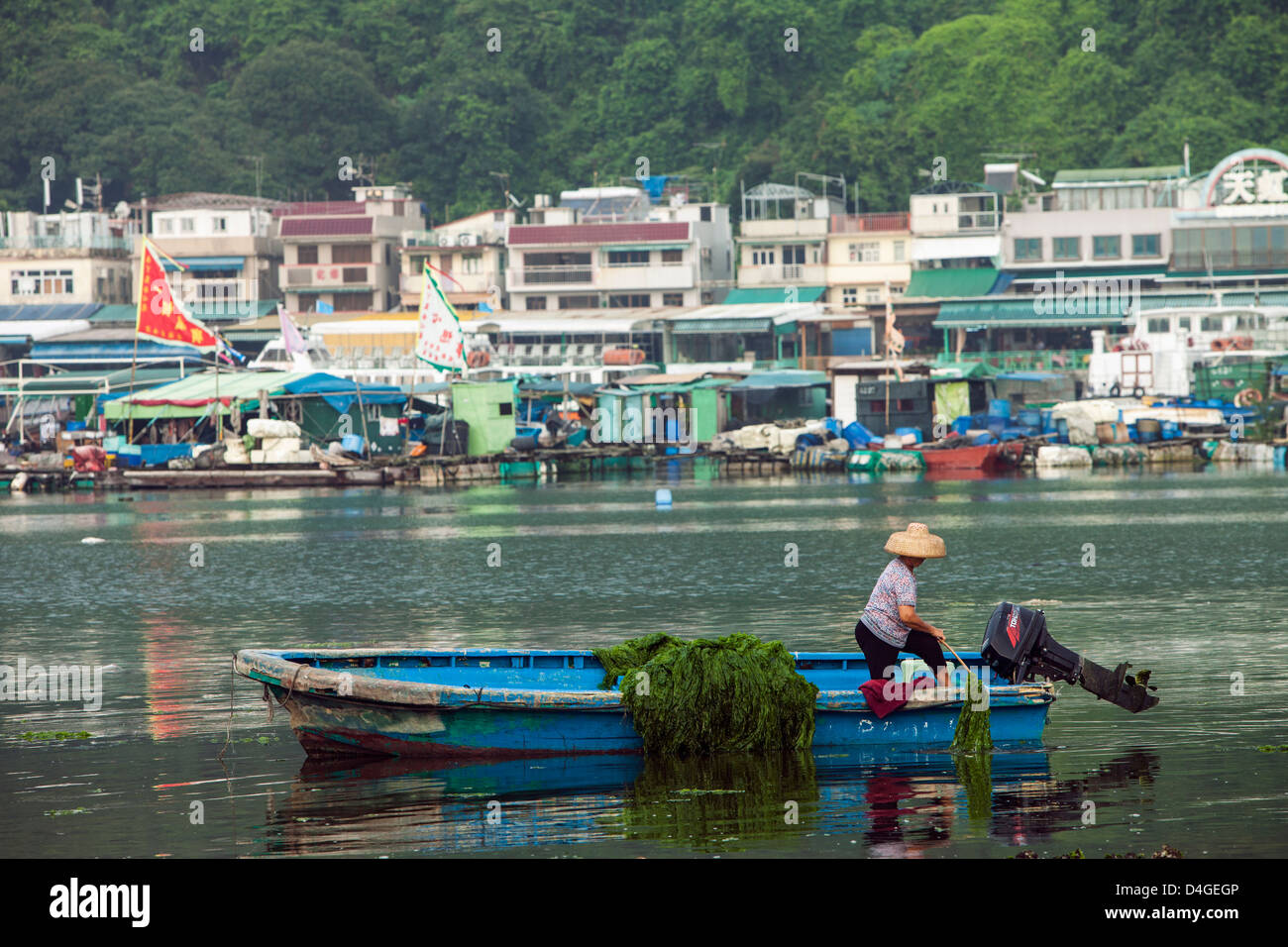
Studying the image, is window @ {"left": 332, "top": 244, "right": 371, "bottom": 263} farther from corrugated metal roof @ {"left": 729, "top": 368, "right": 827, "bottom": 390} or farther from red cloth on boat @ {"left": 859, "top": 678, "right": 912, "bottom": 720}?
red cloth on boat @ {"left": 859, "top": 678, "right": 912, "bottom": 720}

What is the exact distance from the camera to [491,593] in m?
31.7

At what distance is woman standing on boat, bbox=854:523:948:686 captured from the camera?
15.5 meters

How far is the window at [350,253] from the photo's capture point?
89312 millimetres

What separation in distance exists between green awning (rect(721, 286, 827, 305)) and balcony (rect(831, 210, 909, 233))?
334 cm

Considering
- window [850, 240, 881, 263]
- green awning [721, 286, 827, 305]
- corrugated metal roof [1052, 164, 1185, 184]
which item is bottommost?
green awning [721, 286, 827, 305]

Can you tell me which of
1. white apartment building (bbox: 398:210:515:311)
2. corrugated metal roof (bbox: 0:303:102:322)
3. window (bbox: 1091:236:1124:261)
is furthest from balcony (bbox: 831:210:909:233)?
corrugated metal roof (bbox: 0:303:102:322)

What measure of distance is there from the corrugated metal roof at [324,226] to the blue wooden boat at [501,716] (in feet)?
244

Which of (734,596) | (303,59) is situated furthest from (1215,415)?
(303,59)

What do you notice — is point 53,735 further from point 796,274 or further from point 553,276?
point 796,274

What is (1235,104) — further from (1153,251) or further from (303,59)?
(303,59)

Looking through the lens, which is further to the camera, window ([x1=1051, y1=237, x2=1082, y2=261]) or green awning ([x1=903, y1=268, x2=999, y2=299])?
green awning ([x1=903, y1=268, x2=999, y2=299])

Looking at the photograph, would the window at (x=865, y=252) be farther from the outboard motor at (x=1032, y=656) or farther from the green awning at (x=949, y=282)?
the outboard motor at (x=1032, y=656)

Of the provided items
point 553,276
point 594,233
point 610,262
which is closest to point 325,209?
point 553,276

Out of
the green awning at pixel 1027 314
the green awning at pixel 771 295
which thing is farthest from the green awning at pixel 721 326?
the green awning at pixel 1027 314
